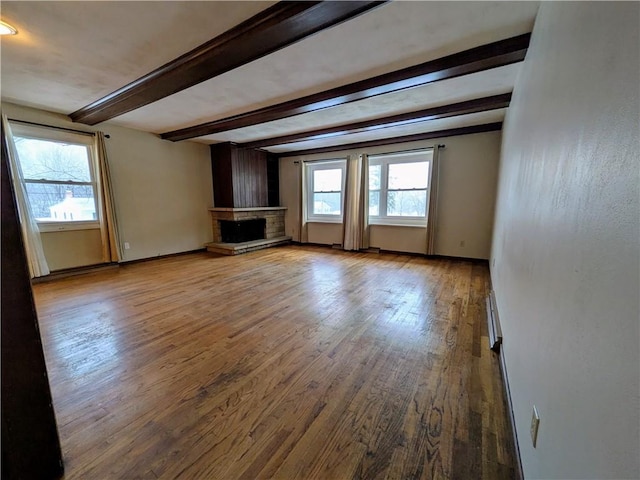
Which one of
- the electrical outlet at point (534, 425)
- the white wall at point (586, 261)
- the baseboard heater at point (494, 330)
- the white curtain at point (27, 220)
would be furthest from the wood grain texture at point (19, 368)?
the white curtain at point (27, 220)

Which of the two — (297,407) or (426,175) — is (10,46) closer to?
(297,407)

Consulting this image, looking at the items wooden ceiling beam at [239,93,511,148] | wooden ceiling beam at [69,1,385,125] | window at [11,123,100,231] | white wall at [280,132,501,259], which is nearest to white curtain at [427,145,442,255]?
white wall at [280,132,501,259]

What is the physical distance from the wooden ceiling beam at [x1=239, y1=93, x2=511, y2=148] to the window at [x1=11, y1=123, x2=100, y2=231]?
2.96m

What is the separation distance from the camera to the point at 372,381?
5.77 ft

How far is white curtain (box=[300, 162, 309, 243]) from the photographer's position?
6625 millimetres

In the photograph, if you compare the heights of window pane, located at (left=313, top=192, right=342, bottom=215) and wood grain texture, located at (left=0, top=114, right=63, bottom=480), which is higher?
window pane, located at (left=313, top=192, right=342, bottom=215)

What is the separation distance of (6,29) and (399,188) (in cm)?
538

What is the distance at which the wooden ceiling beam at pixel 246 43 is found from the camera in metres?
1.69

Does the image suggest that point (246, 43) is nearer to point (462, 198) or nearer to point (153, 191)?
point (153, 191)

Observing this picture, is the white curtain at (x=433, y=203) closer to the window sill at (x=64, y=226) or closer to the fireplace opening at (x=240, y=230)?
the fireplace opening at (x=240, y=230)

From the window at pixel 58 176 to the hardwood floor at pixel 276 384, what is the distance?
4.63 feet

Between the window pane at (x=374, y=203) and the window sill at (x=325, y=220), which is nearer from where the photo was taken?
the window pane at (x=374, y=203)

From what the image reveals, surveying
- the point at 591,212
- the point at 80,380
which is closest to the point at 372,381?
the point at 591,212

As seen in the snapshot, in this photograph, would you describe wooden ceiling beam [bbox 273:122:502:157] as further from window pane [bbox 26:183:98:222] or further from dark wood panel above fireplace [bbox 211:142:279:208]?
window pane [bbox 26:183:98:222]
